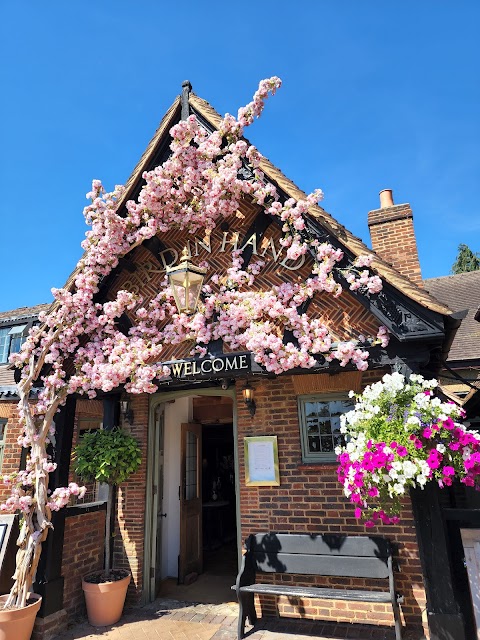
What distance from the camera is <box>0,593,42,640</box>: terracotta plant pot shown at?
4.52 m

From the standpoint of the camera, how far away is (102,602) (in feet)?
17.5

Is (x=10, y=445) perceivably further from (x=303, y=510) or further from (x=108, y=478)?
(x=303, y=510)

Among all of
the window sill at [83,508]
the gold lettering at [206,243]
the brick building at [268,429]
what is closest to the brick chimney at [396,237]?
the brick building at [268,429]

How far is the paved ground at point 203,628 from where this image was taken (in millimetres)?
4703

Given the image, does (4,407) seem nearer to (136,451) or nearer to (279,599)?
(136,451)

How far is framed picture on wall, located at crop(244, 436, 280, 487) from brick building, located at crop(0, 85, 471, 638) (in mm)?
58

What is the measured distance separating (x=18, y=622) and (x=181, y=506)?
2.94 metres

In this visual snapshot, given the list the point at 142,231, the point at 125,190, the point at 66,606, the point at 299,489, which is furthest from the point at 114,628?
the point at 125,190

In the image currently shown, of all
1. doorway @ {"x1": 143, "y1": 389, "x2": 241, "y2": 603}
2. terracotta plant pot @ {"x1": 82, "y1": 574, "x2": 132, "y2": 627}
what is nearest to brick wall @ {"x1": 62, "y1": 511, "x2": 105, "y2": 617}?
terracotta plant pot @ {"x1": 82, "y1": 574, "x2": 132, "y2": 627}

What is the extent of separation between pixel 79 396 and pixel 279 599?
3693mm

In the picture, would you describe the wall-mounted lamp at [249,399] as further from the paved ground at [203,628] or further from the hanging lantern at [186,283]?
the paved ground at [203,628]

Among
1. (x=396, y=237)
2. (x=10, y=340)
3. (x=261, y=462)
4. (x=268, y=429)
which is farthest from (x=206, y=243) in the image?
(x=10, y=340)

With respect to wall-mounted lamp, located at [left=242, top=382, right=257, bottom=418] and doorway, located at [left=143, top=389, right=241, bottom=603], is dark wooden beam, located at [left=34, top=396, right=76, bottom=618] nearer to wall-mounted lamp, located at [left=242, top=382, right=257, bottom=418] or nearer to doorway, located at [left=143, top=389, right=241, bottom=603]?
doorway, located at [left=143, top=389, right=241, bottom=603]

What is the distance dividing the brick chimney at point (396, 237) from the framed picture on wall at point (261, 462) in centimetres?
331
